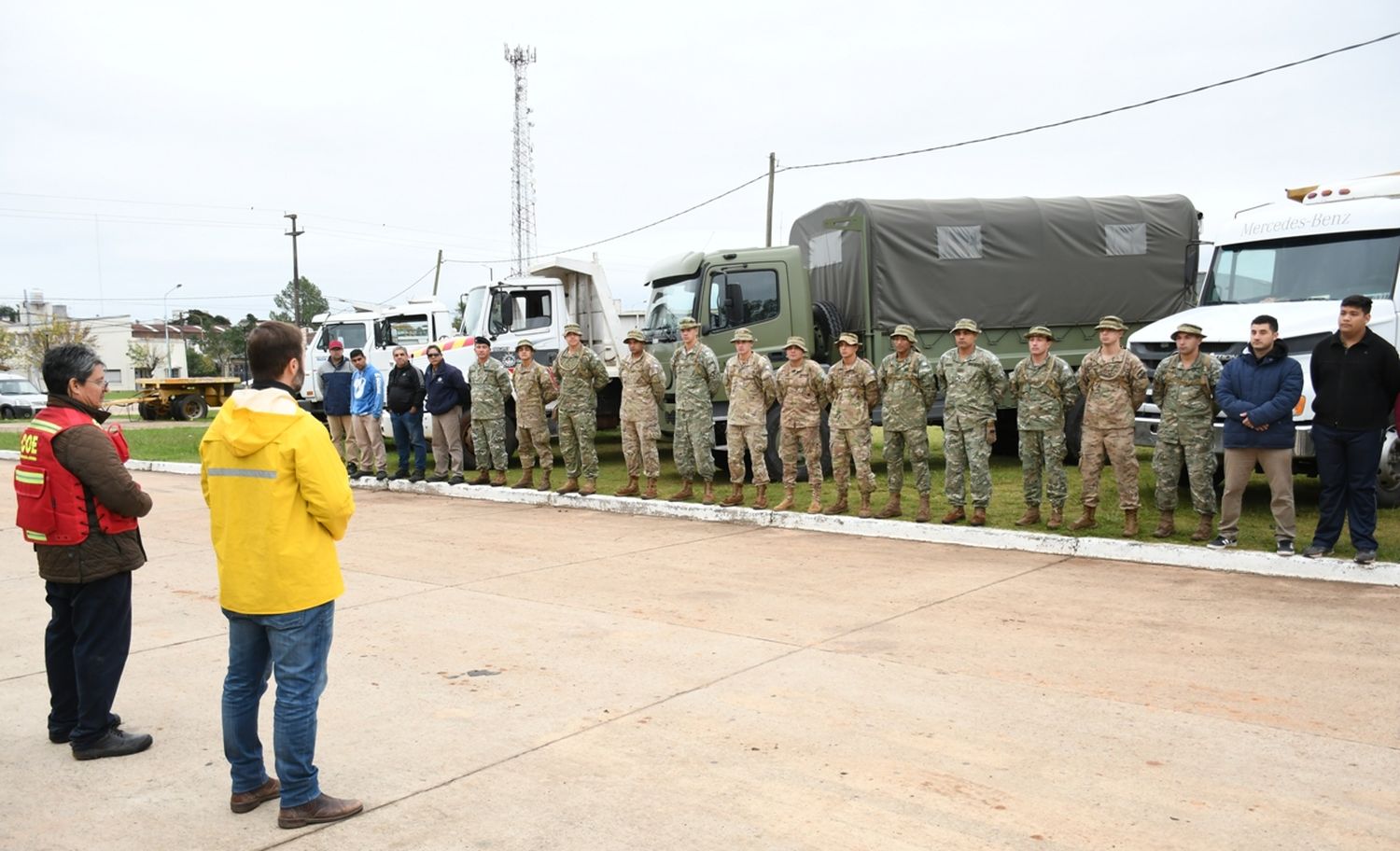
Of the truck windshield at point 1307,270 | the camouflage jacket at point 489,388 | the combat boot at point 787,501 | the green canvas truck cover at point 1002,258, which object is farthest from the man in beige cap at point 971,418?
the camouflage jacket at point 489,388

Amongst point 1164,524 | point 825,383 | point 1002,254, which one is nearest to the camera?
point 1164,524

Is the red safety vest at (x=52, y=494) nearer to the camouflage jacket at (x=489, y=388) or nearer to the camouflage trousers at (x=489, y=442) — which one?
the camouflage jacket at (x=489, y=388)

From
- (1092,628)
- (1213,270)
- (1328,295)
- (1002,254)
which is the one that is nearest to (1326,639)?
(1092,628)

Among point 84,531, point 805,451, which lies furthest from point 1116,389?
point 84,531

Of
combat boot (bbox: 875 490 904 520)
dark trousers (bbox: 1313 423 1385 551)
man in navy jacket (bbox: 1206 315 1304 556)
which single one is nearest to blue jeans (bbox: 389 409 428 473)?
combat boot (bbox: 875 490 904 520)

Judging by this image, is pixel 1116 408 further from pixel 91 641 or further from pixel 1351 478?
pixel 91 641

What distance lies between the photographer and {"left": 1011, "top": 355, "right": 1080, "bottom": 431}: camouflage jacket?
30.7 feet

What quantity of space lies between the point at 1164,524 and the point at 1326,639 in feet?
9.62

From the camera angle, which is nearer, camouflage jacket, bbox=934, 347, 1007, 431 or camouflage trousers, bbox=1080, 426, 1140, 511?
camouflage trousers, bbox=1080, 426, 1140, 511

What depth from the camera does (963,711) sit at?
4.84 m

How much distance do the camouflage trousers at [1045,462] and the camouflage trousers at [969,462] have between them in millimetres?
331

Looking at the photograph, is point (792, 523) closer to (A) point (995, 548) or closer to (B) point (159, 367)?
(A) point (995, 548)

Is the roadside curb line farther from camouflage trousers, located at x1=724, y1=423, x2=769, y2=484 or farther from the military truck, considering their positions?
the military truck

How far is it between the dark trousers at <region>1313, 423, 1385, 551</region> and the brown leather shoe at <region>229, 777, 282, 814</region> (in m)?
6.74
